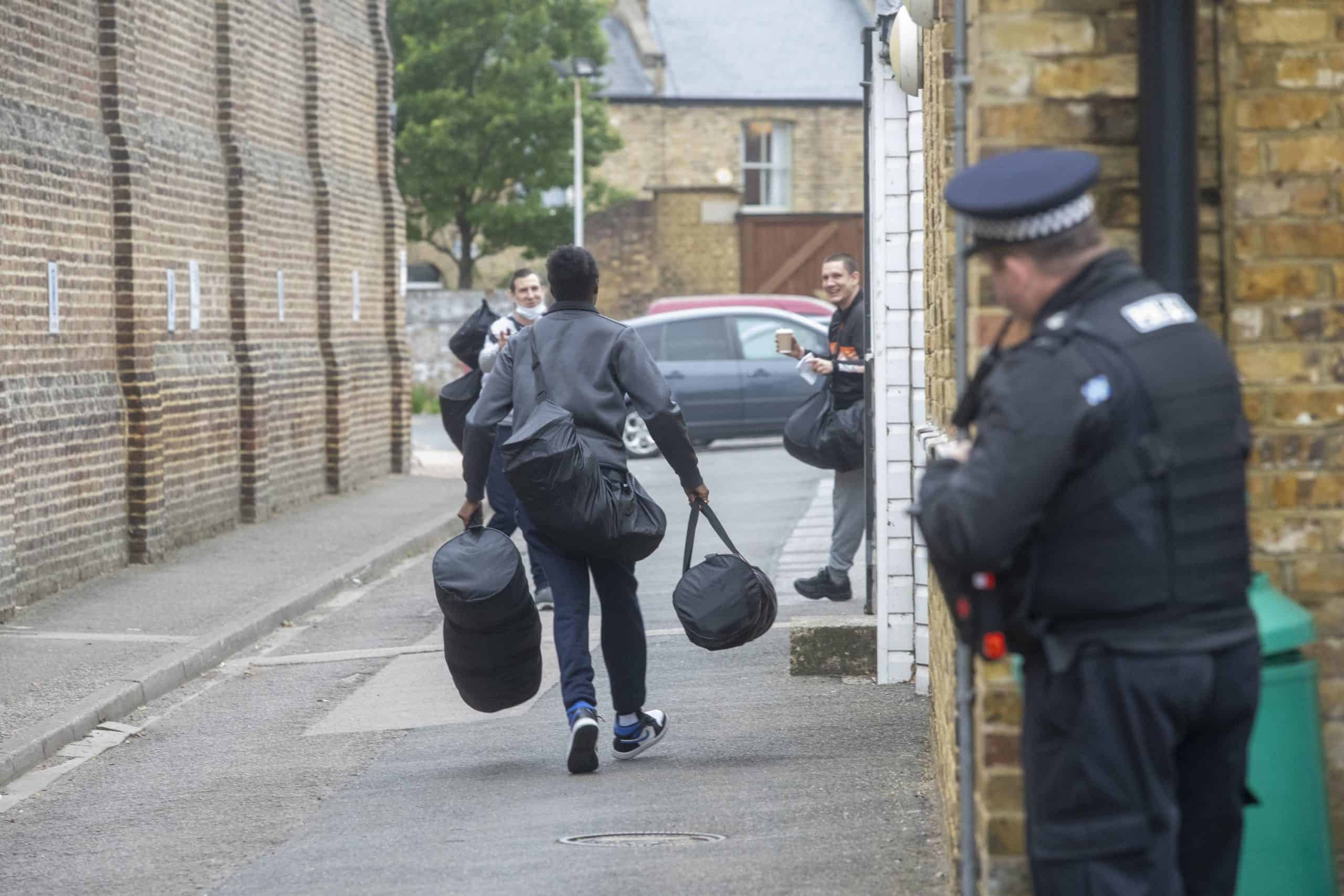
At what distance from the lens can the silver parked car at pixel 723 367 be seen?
73.6ft

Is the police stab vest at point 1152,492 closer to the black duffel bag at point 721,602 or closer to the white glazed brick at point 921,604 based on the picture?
the black duffel bag at point 721,602

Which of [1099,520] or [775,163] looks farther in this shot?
[775,163]

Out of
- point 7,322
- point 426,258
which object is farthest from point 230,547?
point 426,258

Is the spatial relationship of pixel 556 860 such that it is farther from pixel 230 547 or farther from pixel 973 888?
pixel 230 547

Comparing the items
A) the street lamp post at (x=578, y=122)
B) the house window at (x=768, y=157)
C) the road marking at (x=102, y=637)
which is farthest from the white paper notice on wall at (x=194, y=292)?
the house window at (x=768, y=157)

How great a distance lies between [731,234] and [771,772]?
125 ft

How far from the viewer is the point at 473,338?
12.5m

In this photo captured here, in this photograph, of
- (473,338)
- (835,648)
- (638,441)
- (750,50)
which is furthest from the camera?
(750,50)

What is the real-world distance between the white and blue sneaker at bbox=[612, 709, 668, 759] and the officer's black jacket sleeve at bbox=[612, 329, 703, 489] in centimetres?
89

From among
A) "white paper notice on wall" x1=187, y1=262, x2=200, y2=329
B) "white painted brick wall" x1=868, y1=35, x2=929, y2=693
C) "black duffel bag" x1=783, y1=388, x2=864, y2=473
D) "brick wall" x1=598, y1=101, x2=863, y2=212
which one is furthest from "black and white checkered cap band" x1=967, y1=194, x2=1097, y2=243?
"brick wall" x1=598, y1=101, x2=863, y2=212

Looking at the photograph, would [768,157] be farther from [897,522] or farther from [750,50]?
[897,522]

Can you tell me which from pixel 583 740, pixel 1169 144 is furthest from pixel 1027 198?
pixel 583 740

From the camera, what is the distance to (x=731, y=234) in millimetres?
44500

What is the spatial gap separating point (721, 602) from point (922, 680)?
4.46 ft
